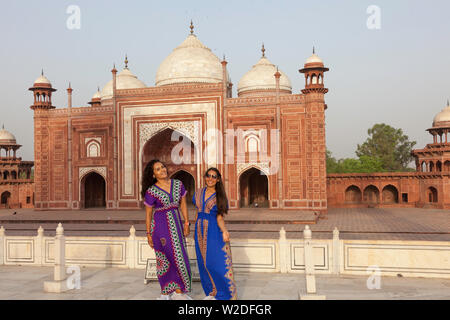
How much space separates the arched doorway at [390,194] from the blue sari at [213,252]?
18.7m

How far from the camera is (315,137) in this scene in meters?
17.2

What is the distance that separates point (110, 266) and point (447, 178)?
56.7 feet

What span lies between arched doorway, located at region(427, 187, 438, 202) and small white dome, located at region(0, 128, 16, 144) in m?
22.9

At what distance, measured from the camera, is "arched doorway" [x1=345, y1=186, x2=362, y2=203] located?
71.9 ft

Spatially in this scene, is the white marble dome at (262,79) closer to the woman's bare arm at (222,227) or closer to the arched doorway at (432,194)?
the arched doorway at (432,194)

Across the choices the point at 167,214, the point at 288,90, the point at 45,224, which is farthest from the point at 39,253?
the point at 288,90

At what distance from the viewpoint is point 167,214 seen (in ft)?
15.1

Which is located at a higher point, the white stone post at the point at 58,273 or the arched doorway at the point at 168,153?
the arched doorway at the point at 168,153

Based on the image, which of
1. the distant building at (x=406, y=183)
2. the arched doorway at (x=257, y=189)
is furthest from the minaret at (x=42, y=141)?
the distant building at (x=406, y=183)

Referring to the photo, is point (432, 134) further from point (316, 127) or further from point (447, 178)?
point (316, 127)

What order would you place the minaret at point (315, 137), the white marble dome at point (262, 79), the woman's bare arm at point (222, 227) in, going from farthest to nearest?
the white marble dome at point (262, 79) < the minaret at point (315, 137) < the woman's bare arm at point (222, 227)

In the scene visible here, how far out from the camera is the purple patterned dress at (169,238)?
461 cm

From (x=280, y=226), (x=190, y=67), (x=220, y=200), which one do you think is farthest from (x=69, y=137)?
(x=220, y=200)
